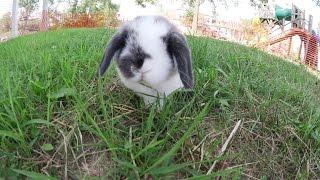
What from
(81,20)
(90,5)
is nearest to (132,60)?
(81,20)

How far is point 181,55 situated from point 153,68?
18cm

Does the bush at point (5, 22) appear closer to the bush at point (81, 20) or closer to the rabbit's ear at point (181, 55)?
the bush at point (81, 20)

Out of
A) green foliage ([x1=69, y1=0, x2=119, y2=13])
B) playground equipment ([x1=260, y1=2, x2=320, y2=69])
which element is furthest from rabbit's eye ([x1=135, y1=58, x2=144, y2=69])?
green foliage ([x1=69, y1=0, x2=119, y2=13])

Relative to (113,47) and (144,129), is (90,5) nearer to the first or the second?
(113,47)

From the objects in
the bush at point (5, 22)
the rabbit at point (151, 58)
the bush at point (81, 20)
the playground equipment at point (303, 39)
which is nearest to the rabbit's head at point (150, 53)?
the rabbit at point (151, 58)

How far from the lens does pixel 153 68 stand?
2.09m

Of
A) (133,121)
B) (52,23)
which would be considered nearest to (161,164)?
(133,121)

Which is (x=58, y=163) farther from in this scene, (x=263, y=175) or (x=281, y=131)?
(x=281, y=131)

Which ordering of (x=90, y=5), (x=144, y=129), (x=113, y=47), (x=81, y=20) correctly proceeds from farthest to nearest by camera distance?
(x=90, y=5) < (x=81, y=20) < (x=113, y=47) < (x=144, y=129)

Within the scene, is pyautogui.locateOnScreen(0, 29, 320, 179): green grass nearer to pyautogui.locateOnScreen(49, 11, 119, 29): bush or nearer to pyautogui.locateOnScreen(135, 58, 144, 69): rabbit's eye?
pyautogui.locateOnScreen(135, 58, 144, 69): rabbit's eye

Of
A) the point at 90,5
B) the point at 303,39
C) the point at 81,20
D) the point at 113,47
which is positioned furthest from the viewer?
the point at 90,5

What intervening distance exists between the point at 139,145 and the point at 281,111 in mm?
952

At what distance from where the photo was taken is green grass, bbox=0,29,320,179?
191 cm

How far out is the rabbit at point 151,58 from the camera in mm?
2119
